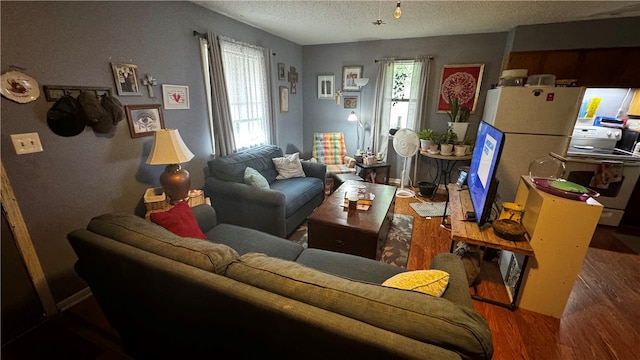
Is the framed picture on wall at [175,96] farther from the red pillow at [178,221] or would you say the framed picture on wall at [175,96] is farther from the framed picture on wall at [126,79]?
the red pillow at [178,221]

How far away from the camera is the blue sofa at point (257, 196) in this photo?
244 centimetres

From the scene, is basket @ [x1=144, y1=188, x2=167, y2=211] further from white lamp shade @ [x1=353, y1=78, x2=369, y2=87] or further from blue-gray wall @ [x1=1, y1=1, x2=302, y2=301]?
white lamp shade @ [x1=353, y1=78, x2=369, y2=87]

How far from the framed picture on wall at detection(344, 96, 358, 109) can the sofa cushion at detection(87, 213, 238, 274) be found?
3769 millimetres

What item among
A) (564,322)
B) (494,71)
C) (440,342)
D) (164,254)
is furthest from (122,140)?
(494,71)

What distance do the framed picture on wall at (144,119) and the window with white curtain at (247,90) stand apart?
892 millimetres

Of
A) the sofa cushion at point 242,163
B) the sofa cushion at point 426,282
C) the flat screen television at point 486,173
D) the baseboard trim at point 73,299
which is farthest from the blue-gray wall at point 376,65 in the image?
the baseboard trim at point 73,299

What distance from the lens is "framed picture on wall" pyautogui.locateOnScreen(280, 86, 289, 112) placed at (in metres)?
4.09

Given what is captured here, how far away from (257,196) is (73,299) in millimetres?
1499

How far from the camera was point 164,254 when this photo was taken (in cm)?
103

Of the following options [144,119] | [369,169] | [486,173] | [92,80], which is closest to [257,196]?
[144,119]

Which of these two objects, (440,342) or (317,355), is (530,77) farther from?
(317,355)

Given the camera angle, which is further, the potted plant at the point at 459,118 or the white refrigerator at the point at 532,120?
the potted plant at the point at 459,118

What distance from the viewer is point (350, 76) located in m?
4.29

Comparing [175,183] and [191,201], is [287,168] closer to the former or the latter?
[191,201]
